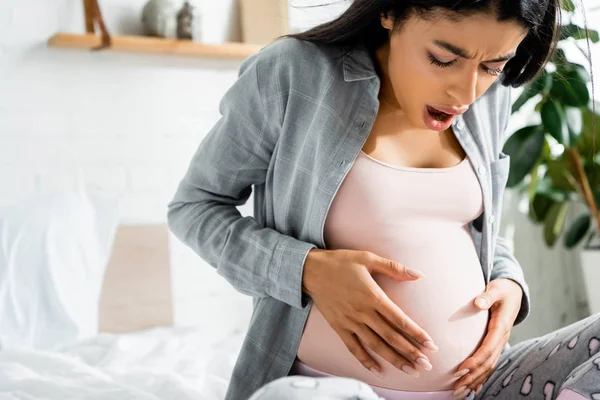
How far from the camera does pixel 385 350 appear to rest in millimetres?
899

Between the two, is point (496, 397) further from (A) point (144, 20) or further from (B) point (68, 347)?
(A) point (144, 20)

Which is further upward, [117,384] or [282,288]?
[282,288]

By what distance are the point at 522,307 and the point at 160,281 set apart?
53.0 inches

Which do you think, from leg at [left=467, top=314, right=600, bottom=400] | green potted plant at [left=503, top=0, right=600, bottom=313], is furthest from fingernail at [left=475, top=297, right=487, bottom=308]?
green potted plant at [left=503, top=0, right=600, bottom=313]

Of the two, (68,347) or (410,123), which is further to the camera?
(68,347)

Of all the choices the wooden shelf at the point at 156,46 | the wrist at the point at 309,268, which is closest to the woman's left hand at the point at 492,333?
the wrist at the point at 309,268

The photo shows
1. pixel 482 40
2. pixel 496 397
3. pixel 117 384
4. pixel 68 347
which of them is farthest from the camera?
pixel 68 347

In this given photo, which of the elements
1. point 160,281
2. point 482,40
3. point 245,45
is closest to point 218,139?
point 482,40

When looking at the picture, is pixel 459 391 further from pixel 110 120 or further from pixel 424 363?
pixel 110 120

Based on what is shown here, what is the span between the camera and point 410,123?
1065 millimetres

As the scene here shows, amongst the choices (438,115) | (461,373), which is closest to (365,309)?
(461,373)

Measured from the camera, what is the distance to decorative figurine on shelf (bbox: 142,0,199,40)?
7.28 ft

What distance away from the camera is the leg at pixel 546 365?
904 millimetres

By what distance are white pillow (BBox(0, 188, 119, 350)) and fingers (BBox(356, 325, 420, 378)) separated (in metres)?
1.05
